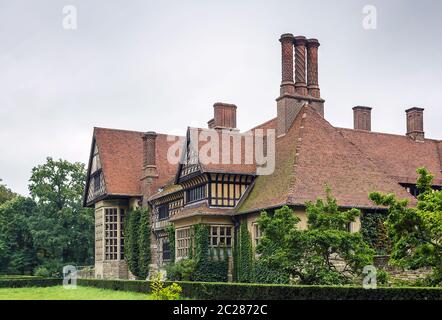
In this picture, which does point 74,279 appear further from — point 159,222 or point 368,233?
point 368,233

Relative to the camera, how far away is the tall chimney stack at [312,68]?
124ft

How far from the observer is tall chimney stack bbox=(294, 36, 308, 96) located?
37.4 meters

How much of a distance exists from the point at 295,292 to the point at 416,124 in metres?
24.2

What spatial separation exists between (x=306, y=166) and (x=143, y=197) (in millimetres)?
16100

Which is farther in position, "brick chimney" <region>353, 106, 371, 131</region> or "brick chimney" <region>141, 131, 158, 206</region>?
"brick chimney" <region>141, 131, 158, 206</region>

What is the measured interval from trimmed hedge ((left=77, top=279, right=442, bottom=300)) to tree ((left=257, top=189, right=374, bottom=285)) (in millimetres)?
2230

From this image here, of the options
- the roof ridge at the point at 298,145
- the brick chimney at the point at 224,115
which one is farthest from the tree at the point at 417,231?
the brick chimney at the point at 224,115

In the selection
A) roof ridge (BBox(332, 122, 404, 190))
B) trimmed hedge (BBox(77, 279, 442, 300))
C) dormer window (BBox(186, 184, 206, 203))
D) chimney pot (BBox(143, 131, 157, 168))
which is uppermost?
chimney pot (BBox(143, 131, 157, 168))

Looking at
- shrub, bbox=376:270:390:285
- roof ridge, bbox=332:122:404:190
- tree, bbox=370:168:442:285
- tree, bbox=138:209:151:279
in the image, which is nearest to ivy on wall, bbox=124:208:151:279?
tree, bbox=138:209:151:279

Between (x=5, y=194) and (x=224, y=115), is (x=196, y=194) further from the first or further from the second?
(x=5, y=194)

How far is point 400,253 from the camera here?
77.3 ft

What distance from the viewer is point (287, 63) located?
3722 cm

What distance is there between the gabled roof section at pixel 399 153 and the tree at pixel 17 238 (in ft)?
93.0

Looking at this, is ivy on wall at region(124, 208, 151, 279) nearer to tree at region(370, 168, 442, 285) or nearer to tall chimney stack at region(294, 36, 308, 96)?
tall chimney stack at region(294, 36, 308, 96)
